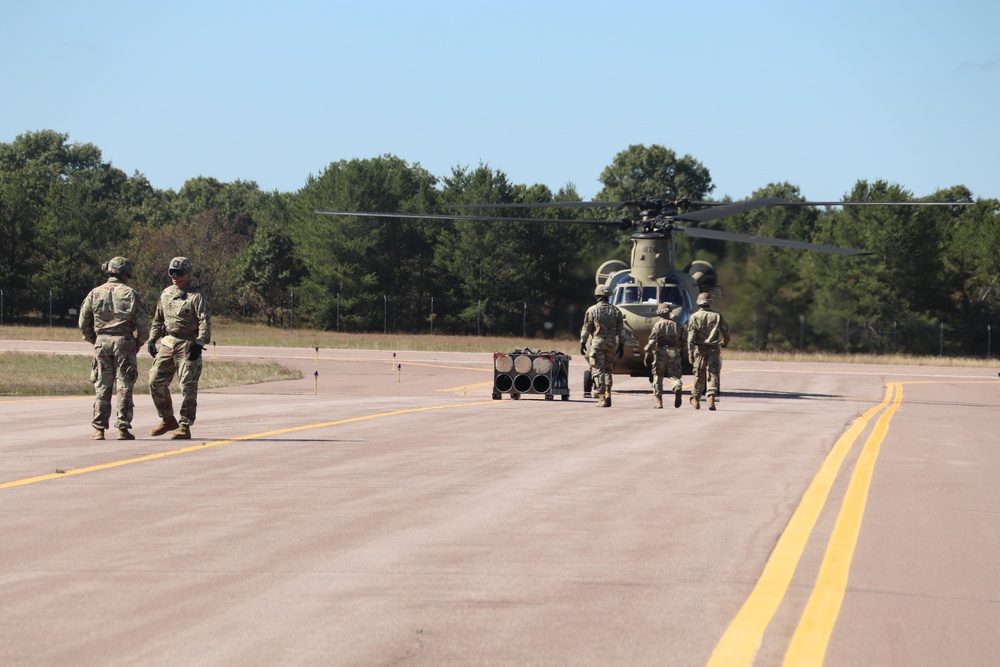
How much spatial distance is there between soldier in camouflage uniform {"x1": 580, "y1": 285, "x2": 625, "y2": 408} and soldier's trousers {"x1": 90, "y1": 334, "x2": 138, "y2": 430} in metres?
10.3

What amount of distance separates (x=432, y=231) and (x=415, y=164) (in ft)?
112

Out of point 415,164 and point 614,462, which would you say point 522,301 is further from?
point 614,462

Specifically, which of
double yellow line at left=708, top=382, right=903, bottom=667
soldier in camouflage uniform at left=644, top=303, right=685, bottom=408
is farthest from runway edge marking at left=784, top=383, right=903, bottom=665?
soldier in camouflage uniform at left=644, top=303, right=685, bottom=408

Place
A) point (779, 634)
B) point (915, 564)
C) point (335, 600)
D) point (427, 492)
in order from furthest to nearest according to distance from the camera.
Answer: point (427, 492) < point (915, 564) < point (335, 600) < point (779, 634)

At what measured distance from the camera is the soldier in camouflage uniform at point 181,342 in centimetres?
1401

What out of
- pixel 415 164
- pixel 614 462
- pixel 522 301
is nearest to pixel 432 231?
pixel 522 301

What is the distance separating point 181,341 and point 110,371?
842mm

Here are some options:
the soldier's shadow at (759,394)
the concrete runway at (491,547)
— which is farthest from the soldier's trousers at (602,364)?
the concrete runway at (491,547)

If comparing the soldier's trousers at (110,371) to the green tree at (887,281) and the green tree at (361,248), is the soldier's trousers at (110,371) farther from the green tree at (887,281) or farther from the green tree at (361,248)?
the green tree at (361,248)

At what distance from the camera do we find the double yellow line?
17.9 ft

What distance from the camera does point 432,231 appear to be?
89750mm

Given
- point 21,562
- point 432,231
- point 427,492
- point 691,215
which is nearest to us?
point 21,562

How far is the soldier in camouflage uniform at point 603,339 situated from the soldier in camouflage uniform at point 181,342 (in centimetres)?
965

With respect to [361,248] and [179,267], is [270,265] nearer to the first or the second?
[361,248]
